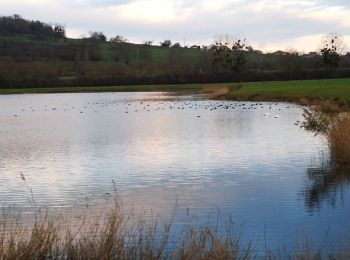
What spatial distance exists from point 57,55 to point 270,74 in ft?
216

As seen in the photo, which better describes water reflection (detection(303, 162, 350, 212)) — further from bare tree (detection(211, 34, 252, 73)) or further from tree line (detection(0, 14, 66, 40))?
tree line (detection(0, 14, 66, 40))

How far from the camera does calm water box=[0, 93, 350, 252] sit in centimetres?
1270

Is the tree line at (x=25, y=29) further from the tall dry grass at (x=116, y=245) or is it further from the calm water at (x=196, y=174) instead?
the tall dry grass at (x=116, y=245)

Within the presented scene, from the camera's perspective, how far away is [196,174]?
17469 millimetres

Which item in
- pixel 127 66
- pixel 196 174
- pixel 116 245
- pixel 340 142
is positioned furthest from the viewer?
pixel 127 66

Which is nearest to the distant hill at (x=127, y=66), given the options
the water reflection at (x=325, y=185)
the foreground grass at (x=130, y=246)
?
the water reflection at (x=325, y=185)

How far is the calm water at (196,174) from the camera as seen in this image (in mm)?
12703

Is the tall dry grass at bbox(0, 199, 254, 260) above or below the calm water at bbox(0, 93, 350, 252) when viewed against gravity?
above

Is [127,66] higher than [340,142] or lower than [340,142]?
higher

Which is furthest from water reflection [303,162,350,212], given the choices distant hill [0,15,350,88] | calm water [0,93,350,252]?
distant hill [0,15,350,88]

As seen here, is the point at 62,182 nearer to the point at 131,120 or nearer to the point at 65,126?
the point at 65,126

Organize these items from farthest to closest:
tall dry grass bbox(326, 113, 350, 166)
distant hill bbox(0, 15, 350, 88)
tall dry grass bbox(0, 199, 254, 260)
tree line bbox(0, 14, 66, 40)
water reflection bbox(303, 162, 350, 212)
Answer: tree line bbox(0, 14, 66, 40) < distant hill bbox(0, 15, 350, 88) < tall dry grass bbox(326, 113, 350, 166) < water reflection bbox(303, 162, 350, 212) < tall dry grass bbox(0, 199, 254, 260)

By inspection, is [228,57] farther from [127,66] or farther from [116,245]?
[116,245]

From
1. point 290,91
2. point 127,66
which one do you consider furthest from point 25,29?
point 290,91
